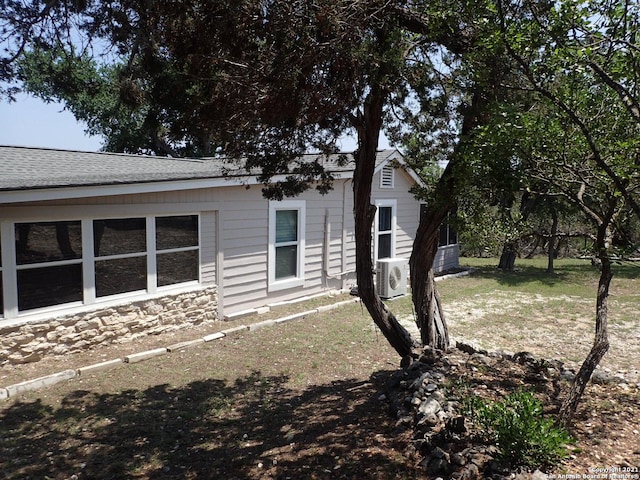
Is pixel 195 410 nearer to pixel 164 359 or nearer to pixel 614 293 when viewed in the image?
pixel 164 359

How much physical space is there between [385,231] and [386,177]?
5.18 ft

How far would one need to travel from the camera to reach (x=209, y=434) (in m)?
4.71

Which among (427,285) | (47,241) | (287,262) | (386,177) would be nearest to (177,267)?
(47,241)

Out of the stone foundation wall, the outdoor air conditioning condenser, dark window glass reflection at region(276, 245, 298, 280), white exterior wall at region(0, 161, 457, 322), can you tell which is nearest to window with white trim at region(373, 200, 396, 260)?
white exterior wall at region(0, 161, 457, 322)

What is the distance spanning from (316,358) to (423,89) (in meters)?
4.27

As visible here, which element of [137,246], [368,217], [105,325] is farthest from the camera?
[137,246]

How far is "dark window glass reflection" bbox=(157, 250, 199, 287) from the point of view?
816cm

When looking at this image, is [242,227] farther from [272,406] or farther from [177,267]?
[272,406]

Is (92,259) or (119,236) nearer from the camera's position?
(92,259)

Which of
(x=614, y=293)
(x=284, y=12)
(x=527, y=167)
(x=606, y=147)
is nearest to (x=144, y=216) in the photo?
(x=284, y=12)

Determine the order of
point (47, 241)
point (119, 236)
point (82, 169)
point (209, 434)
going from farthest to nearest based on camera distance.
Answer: point (82, 169)
point (119, 236)
point (47, 241)
point (209, 434)

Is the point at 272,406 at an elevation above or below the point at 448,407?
below

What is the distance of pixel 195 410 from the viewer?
530cm

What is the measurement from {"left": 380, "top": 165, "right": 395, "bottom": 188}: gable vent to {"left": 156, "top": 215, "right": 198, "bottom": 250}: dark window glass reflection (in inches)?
244
